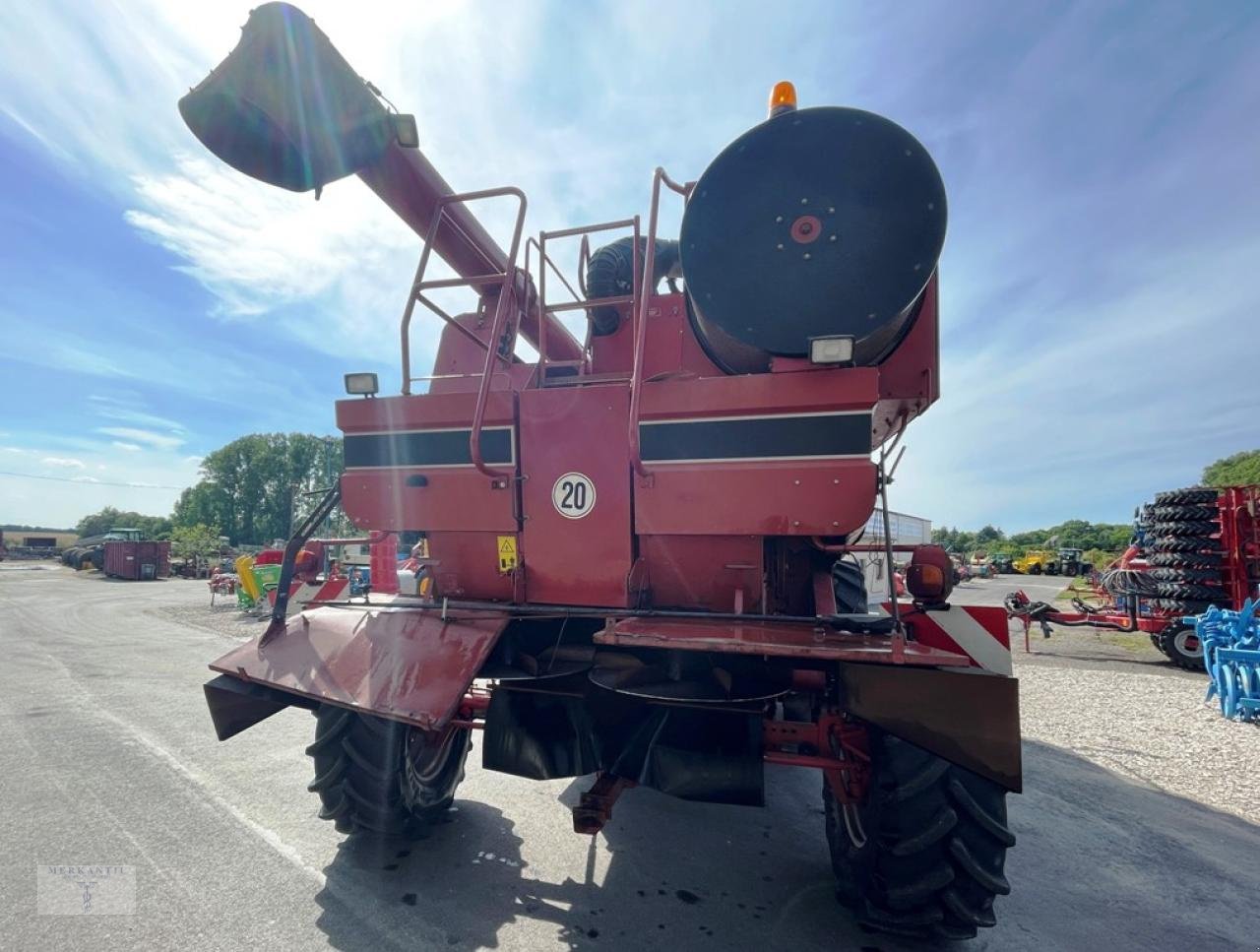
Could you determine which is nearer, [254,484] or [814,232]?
[814,232]

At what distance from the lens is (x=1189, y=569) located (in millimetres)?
9898

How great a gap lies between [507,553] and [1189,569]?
474 inches

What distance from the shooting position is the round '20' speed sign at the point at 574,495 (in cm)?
308

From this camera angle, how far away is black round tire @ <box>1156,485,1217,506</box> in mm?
10117

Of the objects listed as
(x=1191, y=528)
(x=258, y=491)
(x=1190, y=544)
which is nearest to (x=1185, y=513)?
(x=1191, y=528)

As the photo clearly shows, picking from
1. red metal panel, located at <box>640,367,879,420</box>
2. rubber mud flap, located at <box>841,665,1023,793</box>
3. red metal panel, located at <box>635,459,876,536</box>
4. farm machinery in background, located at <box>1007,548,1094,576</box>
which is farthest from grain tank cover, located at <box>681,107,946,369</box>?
farm machinery in background, located at <box>1007,548,1094,576</box>

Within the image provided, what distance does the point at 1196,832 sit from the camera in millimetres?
3920

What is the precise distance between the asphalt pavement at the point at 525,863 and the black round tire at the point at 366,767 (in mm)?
251

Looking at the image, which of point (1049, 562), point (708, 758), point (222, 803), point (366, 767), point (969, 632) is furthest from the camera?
point (1049, 562)

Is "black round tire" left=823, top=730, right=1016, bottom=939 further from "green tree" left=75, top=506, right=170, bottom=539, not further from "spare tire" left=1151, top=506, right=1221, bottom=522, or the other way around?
"green tree" left=75, top=506, right=170, bottom=539

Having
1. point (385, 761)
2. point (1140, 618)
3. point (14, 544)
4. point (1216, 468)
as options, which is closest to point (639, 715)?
point (385, 761)

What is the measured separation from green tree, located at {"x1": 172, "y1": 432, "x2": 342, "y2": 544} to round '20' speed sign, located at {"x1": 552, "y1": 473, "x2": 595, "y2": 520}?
2923 inches

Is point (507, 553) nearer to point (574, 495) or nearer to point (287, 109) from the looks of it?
point (574, 495)

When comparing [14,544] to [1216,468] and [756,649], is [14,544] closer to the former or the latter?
[756,649]
